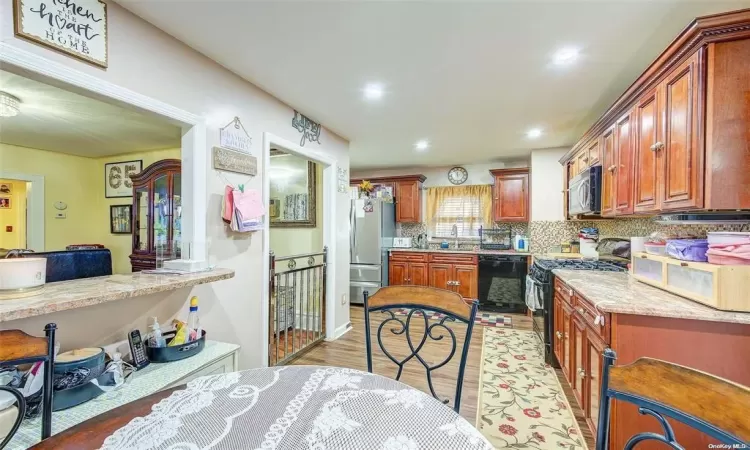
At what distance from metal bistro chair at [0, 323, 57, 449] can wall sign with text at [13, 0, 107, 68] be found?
3.85 feet

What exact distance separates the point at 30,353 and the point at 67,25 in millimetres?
1347

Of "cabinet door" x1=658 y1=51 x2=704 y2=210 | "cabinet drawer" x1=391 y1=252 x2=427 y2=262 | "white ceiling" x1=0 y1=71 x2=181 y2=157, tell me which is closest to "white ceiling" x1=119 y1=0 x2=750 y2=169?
"cabinet door" x1=658 y1=51 x2=704 y2=210

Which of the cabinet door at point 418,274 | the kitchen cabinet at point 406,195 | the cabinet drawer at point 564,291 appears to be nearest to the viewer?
the cabinet drawer at point 564,291

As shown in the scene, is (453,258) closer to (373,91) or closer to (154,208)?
(373,91)

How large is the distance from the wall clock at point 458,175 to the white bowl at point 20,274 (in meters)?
5.22

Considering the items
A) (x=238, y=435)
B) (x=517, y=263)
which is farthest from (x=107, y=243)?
(x=517, y=263)

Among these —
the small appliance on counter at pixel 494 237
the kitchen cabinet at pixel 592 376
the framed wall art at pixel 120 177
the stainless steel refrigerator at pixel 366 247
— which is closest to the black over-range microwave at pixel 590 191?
the kitchen cabinet at pixel 592 376

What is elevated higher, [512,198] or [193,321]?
[512,198]

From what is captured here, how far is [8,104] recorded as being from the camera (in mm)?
2447

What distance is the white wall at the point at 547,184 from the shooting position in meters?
4.27

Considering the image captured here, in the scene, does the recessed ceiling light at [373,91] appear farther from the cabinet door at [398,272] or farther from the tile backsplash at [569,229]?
the cabinet door at [398,272]

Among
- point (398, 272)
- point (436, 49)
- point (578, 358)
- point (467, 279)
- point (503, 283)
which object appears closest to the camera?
point (436, 49)

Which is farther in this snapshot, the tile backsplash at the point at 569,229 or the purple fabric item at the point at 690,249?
the tile backsplash at the point at 569,229

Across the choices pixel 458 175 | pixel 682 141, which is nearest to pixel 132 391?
pixel 682 141
